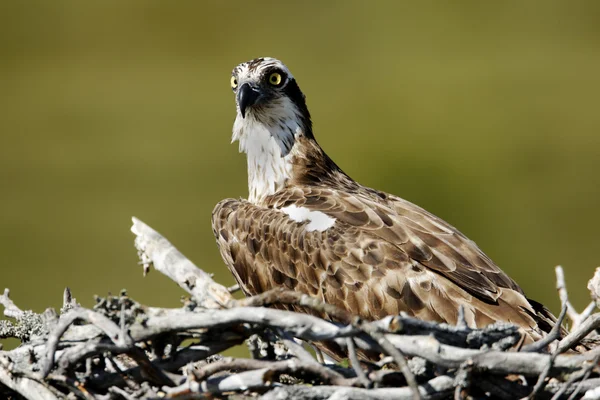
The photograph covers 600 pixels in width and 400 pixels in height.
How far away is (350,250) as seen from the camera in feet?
13.5

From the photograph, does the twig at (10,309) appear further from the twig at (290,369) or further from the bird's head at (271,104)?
the bird's head at (271,104)

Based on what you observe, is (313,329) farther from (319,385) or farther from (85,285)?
(85,285)

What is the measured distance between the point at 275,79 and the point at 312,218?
1.17m

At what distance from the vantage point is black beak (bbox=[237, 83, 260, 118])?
195 inches

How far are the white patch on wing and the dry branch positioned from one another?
105cm

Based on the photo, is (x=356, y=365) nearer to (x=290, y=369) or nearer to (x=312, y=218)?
(x=290, y=369)

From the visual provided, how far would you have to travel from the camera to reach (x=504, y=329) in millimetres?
3062

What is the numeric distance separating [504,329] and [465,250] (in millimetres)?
1184

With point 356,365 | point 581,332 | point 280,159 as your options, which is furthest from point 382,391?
point 280,159

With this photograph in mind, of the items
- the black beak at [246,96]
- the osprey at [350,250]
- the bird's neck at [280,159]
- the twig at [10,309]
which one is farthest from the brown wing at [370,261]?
the twig at [10,309]

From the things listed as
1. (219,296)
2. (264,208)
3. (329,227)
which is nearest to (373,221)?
(329,227)

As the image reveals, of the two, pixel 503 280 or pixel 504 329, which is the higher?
pixel 503 280

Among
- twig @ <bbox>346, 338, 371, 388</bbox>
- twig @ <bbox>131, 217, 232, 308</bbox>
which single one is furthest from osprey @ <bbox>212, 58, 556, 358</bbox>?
twig @ <bbox>346, 338, 371, 388</bbox>

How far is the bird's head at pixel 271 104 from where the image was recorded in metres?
5.09
